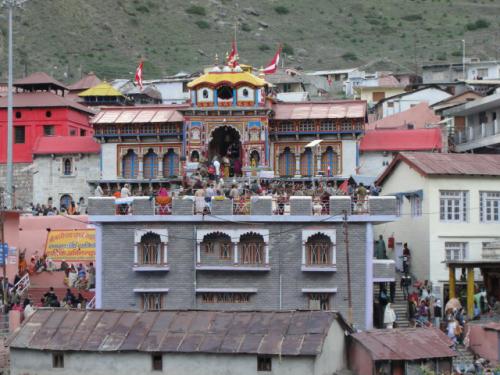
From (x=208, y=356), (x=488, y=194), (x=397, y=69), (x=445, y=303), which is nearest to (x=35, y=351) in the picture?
(x=208, y=356)

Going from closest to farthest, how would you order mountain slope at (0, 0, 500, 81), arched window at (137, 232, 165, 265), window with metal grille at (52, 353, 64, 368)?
window with metal grille at (52, 353, 64, 368) < arched window at (137, 232, 165, 265) < mountain slope at (0, 0, 500, 81)

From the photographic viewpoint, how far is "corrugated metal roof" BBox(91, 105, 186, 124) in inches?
2566

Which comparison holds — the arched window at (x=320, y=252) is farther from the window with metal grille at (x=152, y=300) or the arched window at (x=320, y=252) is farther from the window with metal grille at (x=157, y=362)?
the window with metal grille at (x=157, y=362)

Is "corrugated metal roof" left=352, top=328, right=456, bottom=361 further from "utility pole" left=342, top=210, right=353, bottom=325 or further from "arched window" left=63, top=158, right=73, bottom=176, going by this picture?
"arched window" left=63, top=158, right=73, bottom=176

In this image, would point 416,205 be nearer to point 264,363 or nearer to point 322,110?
point 322,110

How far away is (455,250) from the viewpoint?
170 feet

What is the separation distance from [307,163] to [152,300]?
19.3m

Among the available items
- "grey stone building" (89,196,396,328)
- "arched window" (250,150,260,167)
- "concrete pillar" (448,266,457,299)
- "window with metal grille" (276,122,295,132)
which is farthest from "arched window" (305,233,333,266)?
"window with metal grille" (276,122,295,132)

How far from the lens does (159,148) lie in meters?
65.7

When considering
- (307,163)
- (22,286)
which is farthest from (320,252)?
(307,163)

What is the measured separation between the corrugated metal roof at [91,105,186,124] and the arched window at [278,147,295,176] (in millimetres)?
4829

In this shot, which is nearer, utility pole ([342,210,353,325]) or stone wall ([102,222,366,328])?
utility pole ([342,210,353,325])

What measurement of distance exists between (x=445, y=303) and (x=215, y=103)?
59.3ft

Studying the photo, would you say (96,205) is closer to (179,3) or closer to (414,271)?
(414,271)
